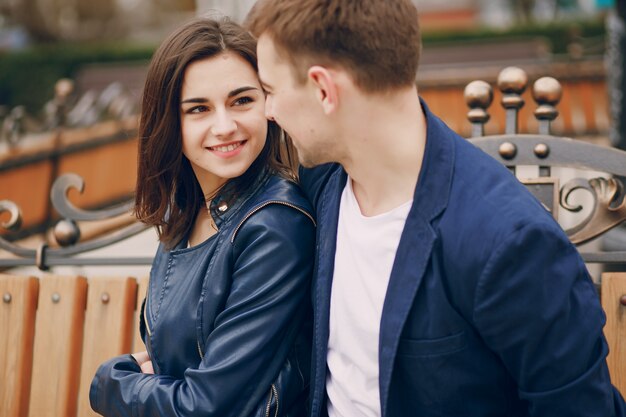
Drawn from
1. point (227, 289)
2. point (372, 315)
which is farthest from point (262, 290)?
point (372, 315)

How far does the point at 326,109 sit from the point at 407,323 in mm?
574

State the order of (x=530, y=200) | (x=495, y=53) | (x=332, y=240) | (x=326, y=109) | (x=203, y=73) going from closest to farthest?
1. (x=530, y=200)
2. (x=326, y=109)
3. (x=332, y=240)
4. (x=203, y=73)
5. (x=495, y=53)

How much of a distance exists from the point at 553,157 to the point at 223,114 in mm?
1103

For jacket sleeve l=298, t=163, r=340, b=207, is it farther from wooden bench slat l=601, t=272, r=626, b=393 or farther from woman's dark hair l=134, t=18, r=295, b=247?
wooden bench slat l=601, t=272, r=626, b=393

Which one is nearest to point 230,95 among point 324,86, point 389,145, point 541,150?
point 324,86

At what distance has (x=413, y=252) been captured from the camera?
1946 millimetres

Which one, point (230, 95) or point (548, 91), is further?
point (548, 91)

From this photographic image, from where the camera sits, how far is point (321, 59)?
78.5 inches

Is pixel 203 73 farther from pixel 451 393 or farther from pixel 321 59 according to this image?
pixel 451 393

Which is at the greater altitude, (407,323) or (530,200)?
(530,200)

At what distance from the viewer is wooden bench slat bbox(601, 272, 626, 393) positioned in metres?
→ 2.48

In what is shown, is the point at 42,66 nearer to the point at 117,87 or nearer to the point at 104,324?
the point at 117,87

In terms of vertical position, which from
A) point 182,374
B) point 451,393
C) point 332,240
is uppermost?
point 332,240

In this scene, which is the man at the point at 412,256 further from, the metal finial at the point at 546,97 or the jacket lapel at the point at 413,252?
the metal finial at the point at 546,97
